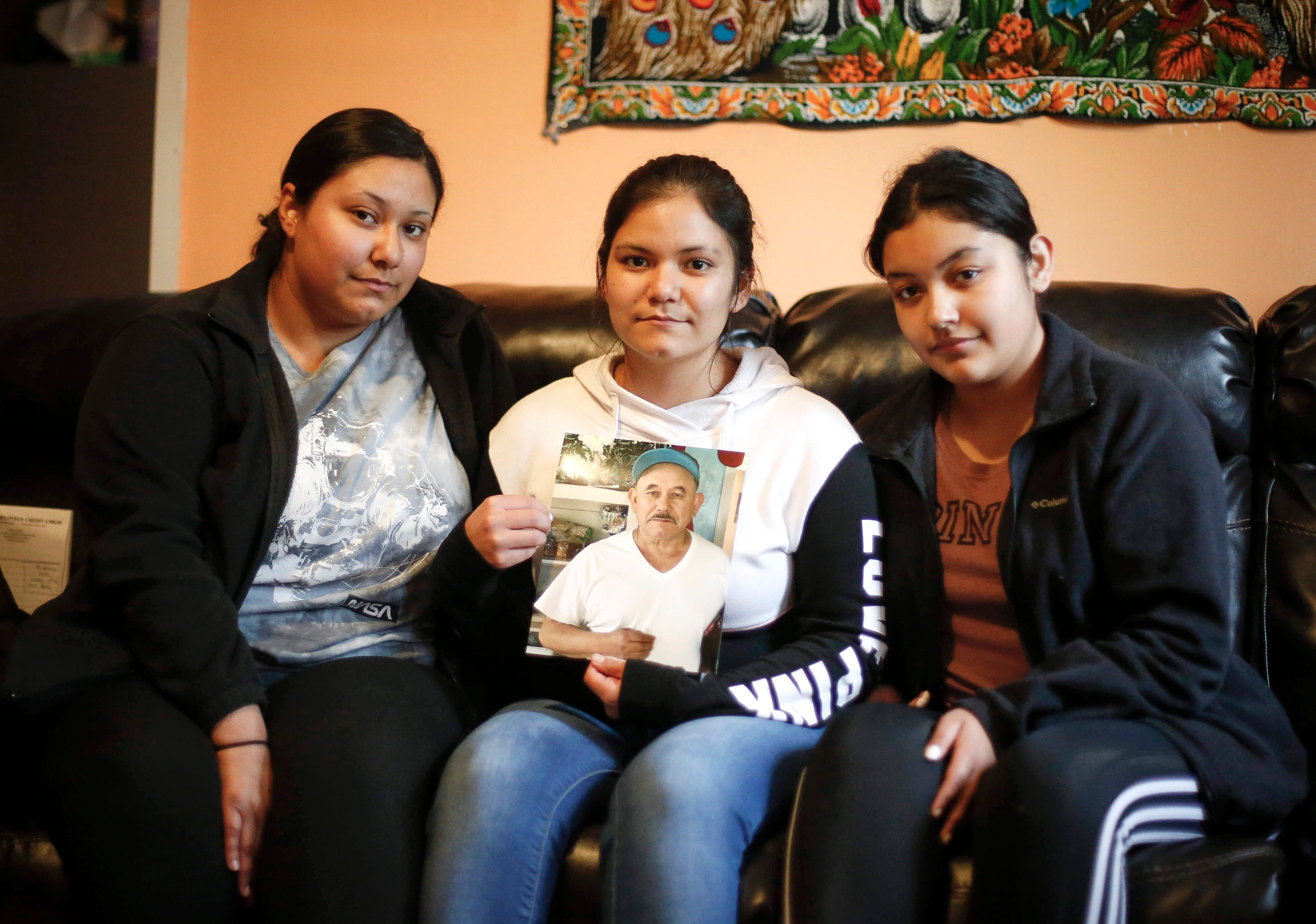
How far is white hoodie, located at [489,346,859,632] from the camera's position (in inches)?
49.7

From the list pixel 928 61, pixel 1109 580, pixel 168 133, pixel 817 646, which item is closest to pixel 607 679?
pixel 817 646

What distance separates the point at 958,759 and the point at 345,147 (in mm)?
1139

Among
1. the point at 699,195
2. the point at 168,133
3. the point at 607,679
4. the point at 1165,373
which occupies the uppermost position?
the point at 168,133

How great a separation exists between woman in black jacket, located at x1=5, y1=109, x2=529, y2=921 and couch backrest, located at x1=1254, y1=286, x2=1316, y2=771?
1.18 m

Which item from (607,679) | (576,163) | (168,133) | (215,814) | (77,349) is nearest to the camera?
(215,814)

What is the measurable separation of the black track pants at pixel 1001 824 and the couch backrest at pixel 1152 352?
0.62 meters

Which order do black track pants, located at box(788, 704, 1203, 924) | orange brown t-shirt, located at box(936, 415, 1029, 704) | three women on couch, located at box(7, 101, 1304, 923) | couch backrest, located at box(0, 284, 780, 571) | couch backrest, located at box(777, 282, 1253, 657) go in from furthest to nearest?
couch backrest, located at box(0, 284, 780, 571) < couch backrest, located at box(777, 282, 1253, 657) < orange brown t-shirt, located at box(936, 415, 1029, 704) < three women on couch, located at box(7, 101, 1304, 923) < black track pants, located at box(788, 704, 1203, 924)

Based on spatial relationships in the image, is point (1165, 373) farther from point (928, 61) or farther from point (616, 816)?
point (616, 816)

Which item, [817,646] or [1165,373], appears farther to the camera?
[1165,373]

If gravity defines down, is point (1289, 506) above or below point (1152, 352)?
below

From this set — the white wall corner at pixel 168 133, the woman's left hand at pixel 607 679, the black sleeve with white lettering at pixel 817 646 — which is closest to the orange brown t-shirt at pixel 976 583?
the black sleeve with white lettering at pixel 817 646

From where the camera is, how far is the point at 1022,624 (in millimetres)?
1164

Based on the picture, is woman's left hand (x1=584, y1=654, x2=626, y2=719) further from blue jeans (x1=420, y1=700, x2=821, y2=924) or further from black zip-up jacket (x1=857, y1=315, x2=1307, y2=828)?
black zip-up jacket (x1=857, y1=315, x2=1307, y2=828)

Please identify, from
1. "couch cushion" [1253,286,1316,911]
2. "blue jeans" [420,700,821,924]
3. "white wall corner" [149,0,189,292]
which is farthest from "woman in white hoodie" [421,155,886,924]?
"white wall corner" [149,0,189,292]
